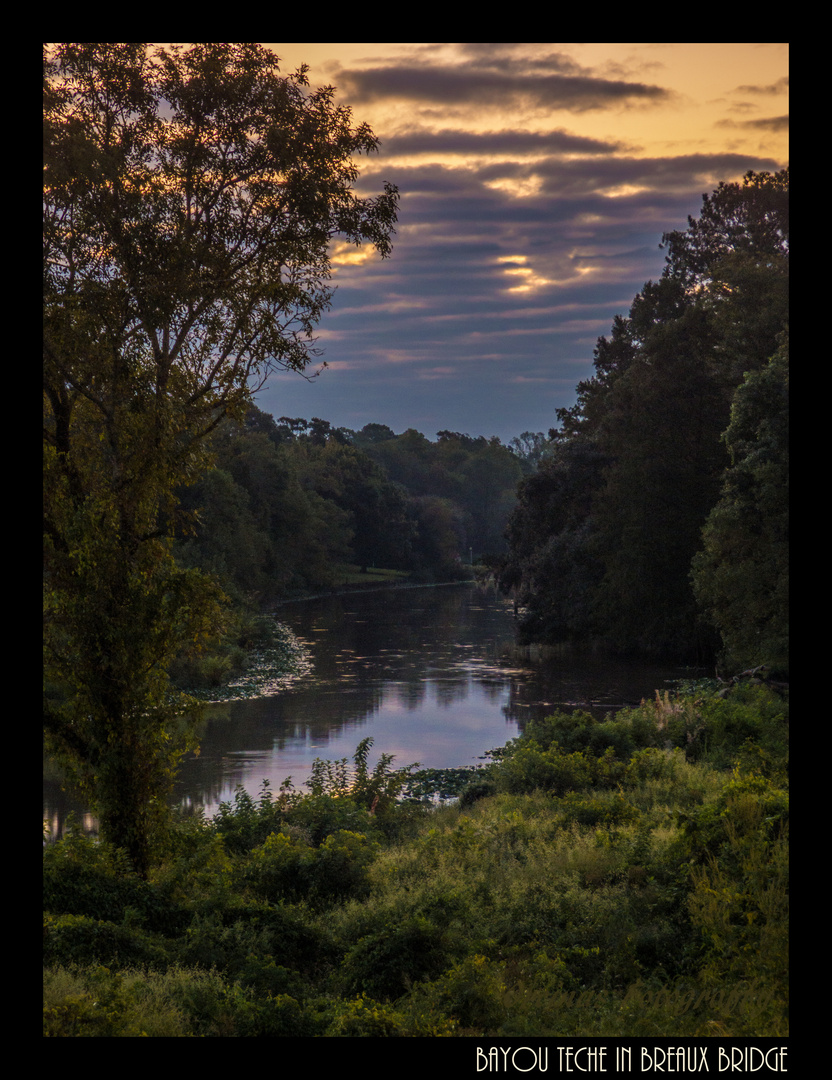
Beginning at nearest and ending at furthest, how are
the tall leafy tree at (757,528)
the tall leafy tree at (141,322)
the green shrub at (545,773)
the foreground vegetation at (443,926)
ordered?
the foreground vegetation at (443,926)
the tall leafy tree at (141,322)
the green shrub at (545,773)
the tall leafy tree at (757,528)

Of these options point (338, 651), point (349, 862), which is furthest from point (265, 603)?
point (349, 862)

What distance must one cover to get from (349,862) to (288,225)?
25.0ft

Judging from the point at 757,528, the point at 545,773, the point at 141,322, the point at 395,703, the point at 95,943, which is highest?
the point at 141,322

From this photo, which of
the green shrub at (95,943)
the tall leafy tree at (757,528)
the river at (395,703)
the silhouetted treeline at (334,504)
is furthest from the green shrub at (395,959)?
the tall leafy tree at (757,528)

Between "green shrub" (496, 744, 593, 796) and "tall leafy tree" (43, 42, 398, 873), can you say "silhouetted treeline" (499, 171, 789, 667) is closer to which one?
"green shrub" (496, 744, 593, 796)

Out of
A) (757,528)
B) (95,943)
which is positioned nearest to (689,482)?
(757,528)

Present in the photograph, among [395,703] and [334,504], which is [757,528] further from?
[334,504]

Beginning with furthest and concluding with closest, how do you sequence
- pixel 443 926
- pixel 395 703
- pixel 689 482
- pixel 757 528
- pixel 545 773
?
pixel 689 482, pixel 395 703, pixel 757 528, pixel 545 773, pixel 443 926

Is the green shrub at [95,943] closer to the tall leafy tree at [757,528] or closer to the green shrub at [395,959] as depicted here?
the green shrub at [395,959]

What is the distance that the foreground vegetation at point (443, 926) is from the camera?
21.3 feet

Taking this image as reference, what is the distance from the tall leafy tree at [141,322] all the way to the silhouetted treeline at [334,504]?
10.9 m

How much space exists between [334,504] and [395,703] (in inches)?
2103

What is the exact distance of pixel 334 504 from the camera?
8150 centimetres

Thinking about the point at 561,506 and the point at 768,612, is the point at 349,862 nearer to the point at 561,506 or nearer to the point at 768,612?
the point at 768,612
